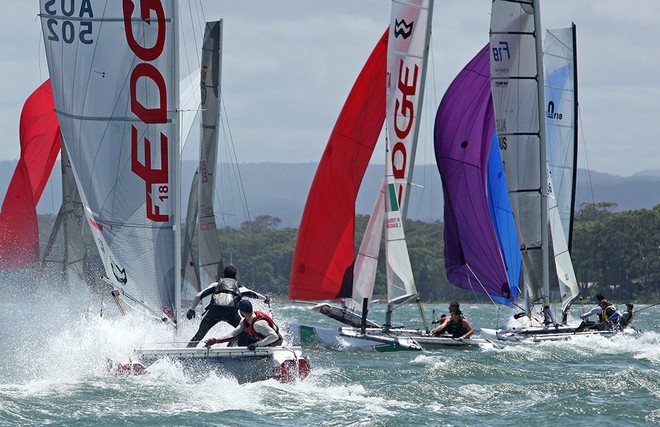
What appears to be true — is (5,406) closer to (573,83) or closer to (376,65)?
(376,65)

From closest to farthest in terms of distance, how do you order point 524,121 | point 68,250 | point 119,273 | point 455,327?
point 119,273 → point 455,327 → point 524,121 → point 68,250

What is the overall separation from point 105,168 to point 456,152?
11.1 m

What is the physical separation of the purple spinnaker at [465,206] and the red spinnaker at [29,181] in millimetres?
8140

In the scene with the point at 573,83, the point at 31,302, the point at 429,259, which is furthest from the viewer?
the point at 429,259

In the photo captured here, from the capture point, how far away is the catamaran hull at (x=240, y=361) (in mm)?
15211

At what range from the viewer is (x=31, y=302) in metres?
28.4

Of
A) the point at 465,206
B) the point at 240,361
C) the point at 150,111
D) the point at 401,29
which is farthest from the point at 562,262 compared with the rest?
the point at 240,361

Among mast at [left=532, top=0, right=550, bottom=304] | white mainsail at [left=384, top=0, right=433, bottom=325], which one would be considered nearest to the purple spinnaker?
mast at [left=532, top=0, right=550, bottom=304]

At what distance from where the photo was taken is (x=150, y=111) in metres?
16.5

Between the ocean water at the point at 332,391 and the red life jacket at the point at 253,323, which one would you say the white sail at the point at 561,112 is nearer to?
the ocean water at the point at 332,391

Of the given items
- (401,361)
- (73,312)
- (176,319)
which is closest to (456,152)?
(401,361)

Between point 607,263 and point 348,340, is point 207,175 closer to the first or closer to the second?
point 348,340

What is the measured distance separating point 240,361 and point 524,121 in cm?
1275

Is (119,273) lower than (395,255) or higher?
lower
